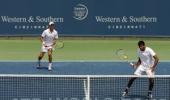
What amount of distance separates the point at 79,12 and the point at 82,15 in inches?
11.8

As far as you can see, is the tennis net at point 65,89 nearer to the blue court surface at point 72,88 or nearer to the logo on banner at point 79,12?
the blue court surface at point 72,88

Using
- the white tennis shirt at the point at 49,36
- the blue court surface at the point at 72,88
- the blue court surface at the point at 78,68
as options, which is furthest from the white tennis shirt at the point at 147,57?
the white tennis shirt at the point at 49,36

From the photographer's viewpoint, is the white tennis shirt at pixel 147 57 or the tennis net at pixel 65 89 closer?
the tennis net at pixel 65 89

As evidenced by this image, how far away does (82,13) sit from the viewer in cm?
2917

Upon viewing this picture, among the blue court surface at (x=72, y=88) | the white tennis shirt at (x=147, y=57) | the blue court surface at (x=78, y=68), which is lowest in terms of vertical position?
the blue court surface at (x=78, y=68)

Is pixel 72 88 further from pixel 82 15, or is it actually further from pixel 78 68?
pixel 82 15

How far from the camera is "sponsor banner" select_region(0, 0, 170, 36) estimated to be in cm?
2912

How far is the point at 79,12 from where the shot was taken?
95.5 feet

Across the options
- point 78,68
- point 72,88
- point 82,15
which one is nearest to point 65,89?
point 72,88

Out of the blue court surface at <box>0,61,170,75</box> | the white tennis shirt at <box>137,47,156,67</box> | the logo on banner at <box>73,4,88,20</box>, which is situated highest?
the logo on banner at <box>73,4,88,20</box>

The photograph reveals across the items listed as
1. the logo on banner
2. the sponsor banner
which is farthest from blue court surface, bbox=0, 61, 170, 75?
Answer: the logo on banner

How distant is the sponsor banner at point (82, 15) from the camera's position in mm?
29125

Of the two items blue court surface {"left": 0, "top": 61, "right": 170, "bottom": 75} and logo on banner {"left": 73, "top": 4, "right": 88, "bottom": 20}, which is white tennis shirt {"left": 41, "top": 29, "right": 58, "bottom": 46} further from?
logo on banner {"left": 73, "top": 4, "right": 88, "bottom": 20}

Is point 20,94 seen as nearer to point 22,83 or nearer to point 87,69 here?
point 22,83
